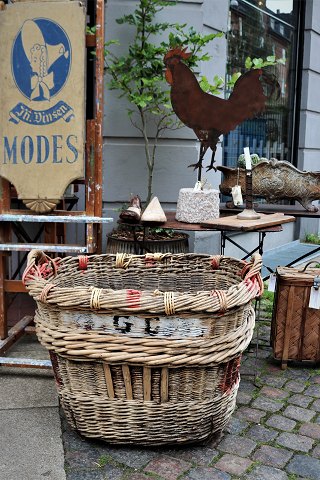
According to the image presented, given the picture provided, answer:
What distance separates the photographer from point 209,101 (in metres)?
3.91

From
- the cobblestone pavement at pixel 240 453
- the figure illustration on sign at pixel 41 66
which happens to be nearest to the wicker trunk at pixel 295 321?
the cobblestone pavement at pixel 240 453

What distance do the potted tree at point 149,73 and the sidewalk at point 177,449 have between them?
1290 mm

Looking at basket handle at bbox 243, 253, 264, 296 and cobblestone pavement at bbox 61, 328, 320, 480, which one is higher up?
basket handle at bbox 243, 253, 264, 296

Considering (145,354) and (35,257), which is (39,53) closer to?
(35,257)

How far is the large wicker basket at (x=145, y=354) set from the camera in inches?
97.4

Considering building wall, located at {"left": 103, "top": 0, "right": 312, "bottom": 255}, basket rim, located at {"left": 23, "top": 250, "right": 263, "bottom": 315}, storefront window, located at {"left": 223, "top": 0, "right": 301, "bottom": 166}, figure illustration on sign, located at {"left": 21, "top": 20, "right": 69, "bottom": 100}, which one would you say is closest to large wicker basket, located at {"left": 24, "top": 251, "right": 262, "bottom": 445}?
basket rim, located at {"left": 23, "top": 250, "right": 263, "bottom": 315}

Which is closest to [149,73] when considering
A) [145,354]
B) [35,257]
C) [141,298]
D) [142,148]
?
[142,148]

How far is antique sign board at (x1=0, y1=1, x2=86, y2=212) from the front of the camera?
3309 mm

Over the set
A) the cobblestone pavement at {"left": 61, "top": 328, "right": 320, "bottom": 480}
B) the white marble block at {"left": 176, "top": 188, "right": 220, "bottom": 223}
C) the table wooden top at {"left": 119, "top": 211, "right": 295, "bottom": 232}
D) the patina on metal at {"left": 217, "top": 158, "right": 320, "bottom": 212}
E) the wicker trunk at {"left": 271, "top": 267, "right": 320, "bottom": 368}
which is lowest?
the cobblestone pavement at {"left": 61, "top": 328, "right": 320, "bottom": 480}

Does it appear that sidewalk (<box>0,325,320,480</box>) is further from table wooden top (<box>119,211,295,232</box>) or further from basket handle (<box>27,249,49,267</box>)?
table wooden top (<box>119,211,295,232</box>)

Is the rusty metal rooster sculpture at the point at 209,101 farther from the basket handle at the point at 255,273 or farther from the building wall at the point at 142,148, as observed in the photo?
the basket handle at the point at 255,273


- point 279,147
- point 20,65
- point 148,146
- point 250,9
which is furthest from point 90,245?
point 279,147

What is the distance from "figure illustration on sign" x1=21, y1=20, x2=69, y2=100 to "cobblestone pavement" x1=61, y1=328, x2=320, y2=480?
1.96m

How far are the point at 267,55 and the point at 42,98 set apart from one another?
16.1 feet
